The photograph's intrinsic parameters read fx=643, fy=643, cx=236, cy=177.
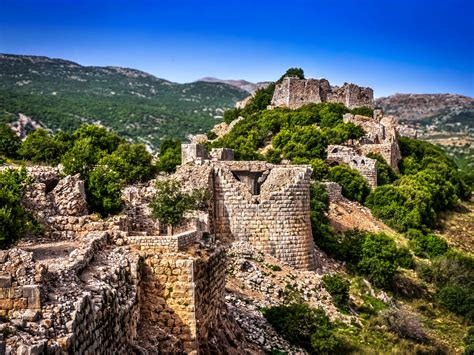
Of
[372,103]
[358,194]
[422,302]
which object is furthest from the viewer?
[372,103]

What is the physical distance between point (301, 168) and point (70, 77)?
111471 mm

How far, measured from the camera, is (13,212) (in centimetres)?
1030

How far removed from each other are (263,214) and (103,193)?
477 cm

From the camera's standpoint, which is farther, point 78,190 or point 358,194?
point 358,194

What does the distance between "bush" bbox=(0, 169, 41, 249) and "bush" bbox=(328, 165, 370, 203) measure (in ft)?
73.9

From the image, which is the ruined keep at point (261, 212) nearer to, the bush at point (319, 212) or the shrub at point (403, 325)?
the shrub at point (403, 325)

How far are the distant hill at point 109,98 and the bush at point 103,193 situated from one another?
51.0 meters

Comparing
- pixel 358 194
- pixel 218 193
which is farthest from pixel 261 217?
pixel 358 194

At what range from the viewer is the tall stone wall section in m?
17.3

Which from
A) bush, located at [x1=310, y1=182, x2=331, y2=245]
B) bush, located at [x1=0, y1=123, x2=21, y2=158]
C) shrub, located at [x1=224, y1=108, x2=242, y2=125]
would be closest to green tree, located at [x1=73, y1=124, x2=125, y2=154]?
bush, located at [x1=0, y1=123, x2=21, y2=158]

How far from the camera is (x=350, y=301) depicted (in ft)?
58.6

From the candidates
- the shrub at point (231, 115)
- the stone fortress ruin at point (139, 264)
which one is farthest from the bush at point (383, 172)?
the stone fortress ruin at point (139, 264)

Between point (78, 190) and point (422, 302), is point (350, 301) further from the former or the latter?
point (78, 190)

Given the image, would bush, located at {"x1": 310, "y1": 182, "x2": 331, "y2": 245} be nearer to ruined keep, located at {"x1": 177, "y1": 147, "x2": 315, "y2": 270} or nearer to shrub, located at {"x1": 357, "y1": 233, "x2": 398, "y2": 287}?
shrub, located at {"x1": 357, "y1": 233, "x2": 398, "y2": 287}
